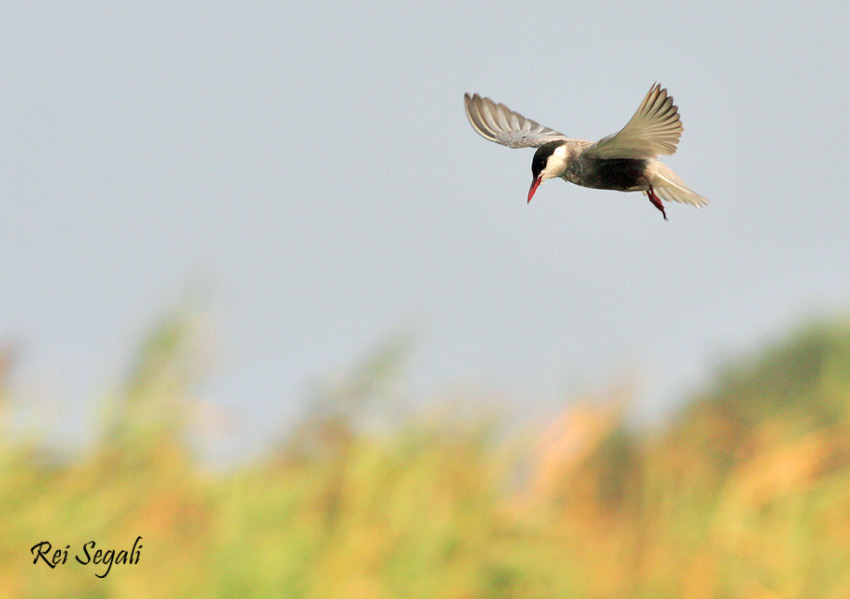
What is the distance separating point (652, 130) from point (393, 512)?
2361mm

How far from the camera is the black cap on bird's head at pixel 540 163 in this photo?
2.73m

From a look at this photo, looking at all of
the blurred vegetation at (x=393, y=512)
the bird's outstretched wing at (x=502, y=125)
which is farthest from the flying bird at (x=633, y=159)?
the blurred vegetation at (x=393, y=512)

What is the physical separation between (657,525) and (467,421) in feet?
3.50

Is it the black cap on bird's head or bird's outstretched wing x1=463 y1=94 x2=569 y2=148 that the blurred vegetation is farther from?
the black cap on bird's head

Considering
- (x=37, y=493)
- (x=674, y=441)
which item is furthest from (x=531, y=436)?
(x=37, y=493)

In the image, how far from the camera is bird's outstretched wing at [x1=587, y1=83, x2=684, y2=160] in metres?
2.29

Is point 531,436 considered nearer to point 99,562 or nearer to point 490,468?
point 490,468

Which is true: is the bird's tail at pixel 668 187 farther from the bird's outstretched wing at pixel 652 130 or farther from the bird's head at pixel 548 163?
the bird's head at pixel 548 163

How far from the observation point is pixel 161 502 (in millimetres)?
4426

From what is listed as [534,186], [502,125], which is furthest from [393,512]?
[534,186]

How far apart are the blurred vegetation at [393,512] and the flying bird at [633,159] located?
1.92m

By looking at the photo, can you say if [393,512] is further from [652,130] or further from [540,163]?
[652,130]

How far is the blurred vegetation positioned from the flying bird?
1916 mm

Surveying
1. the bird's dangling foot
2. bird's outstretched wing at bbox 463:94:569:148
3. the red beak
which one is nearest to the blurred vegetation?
Answer: bird's outstretched wing at bbox 463:94:569:148
